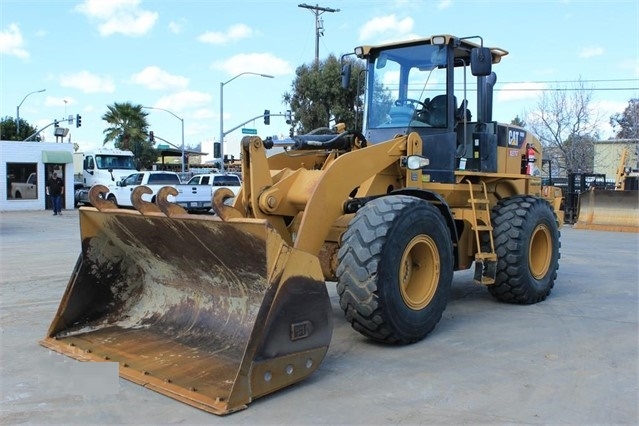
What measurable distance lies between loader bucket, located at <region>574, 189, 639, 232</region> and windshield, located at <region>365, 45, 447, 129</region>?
1355 centimetres

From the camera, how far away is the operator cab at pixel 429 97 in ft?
22.1

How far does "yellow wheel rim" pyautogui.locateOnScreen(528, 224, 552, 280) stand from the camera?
7.79m

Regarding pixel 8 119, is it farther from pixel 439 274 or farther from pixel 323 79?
pixel 439 274

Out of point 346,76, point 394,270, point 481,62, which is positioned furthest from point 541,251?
point 394,270

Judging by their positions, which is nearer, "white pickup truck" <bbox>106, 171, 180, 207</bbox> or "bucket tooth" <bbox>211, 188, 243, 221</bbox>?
"bucket tooth" <bbox>211, 188, 243, 221</bbox>

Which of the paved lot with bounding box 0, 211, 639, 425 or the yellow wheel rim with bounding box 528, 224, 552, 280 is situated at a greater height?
the yellow wheel rim with bounding box 528, 224, 552, 280

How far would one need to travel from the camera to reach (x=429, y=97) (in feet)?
22.6

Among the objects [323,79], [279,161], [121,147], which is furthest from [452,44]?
[121,147]

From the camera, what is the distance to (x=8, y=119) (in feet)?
166

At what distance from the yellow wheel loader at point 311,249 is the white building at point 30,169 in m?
25.2

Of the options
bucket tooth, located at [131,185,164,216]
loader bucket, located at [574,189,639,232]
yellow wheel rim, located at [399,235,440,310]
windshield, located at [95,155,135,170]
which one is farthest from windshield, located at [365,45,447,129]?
windshield, located at [95,155,135,170]

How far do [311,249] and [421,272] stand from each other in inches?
48.6

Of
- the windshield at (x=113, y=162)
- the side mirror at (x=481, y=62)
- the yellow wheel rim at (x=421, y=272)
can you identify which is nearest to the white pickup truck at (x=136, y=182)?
the windshield at (x=113, y=162)

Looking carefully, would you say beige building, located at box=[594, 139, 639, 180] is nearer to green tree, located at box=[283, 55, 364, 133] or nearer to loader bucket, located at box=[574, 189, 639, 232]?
green tree, located at box=[283, 55, 364, 133]
